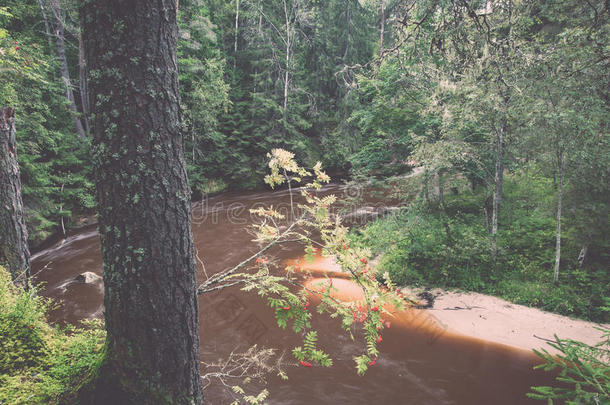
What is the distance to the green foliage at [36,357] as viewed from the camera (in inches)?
63.5

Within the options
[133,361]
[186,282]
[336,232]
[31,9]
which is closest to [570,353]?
[336,232]

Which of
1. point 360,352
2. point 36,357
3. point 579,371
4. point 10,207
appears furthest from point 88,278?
point 579,371

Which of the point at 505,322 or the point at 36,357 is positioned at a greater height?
the point at 36,357

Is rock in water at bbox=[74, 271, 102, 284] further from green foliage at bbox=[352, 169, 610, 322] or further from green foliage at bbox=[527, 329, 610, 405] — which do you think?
green foliage at bbox=[527, 329, 610, 405]

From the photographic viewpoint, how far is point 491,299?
7.02 meters

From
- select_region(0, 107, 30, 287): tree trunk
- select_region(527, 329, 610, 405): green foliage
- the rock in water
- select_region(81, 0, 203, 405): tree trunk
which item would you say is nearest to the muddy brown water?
the rock in water

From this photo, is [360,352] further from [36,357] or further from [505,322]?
[36,357]

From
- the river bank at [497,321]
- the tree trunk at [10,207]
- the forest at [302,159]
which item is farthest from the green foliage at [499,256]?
the tree trunk at [10,207]

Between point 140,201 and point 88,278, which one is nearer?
point 140,201

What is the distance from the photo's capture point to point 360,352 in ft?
18.6

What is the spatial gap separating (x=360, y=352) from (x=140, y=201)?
5.50 metres

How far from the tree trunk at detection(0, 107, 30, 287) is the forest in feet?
0.12

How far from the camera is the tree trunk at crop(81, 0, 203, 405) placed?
4.83 feet

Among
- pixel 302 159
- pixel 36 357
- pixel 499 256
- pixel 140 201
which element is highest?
pixel 302 159
